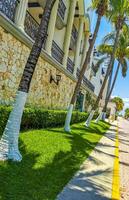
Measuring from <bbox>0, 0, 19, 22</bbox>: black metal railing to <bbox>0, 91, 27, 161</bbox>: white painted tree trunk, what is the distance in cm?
587

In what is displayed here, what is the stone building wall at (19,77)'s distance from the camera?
43.4 ft

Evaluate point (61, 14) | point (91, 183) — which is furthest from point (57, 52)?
point (91, 183)

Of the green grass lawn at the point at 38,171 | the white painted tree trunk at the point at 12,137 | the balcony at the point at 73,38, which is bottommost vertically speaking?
the green grass lawn at the point at 38,171

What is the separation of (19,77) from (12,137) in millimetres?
6783

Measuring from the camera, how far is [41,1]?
20250mm

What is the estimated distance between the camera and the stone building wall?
43.4 feet

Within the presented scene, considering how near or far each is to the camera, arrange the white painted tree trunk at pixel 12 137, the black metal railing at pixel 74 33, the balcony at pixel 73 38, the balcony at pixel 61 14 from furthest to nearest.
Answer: the black metal railing at pixel 74 33 → the balcony at pixel 73 38 → the balcony at pixel 61 14 → the white painted tree trunk at pixel 12 137

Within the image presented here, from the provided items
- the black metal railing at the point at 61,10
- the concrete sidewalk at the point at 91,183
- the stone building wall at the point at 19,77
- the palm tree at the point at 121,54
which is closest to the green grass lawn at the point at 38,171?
the concrete sidewalk at the point at 91,183

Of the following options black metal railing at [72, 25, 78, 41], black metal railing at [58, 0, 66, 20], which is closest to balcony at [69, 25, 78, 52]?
black metal railing at [72, 25, 78, 41]

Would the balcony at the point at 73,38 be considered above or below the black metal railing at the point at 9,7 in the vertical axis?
above

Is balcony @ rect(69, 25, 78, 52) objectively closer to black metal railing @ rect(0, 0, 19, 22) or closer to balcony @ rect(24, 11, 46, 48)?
balcony @ rect(24, 11, 46, 48)

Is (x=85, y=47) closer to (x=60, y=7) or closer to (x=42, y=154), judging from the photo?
(x=60, y=7)

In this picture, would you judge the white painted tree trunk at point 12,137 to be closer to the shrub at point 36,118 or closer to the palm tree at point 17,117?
the palm tree at point 17,117

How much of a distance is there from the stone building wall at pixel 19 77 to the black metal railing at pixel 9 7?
3.37 feet
